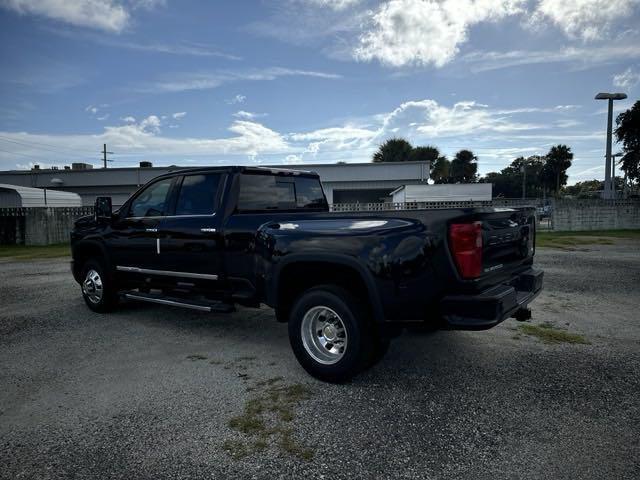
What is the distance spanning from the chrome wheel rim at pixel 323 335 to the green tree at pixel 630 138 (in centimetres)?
3125

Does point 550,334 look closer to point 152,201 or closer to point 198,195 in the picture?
point 198,195

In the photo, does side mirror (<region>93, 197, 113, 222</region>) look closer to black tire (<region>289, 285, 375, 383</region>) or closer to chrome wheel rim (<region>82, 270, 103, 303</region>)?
chrome wheel rim (<region>82, 270, 103, 303</region>)

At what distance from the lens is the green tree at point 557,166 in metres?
70.7

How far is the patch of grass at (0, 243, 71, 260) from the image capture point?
14.7 meters

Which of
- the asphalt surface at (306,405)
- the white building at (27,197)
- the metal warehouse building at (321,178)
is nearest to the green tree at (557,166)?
the metal warehouse building at (321,178)

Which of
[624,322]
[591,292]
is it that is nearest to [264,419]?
[624,322]

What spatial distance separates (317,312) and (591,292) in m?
5.86

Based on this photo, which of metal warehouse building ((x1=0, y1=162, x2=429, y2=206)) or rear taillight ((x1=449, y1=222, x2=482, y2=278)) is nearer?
rear taillight ((x1=449, y1=222, x2=482, y2=278))

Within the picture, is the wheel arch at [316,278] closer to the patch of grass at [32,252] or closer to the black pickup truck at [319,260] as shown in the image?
the black pickup truck at [319,260]

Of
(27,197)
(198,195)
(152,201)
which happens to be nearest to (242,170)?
(198,195)

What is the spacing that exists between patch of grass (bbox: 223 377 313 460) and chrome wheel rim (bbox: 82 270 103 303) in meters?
3.69

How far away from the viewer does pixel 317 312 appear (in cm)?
384

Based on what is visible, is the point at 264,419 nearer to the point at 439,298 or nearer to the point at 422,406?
the point at 422,406

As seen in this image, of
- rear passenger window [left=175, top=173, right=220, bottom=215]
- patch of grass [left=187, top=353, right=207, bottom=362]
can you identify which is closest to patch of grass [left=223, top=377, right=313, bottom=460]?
patch of grass [left=187, top=353, right=207, bottom=362]
